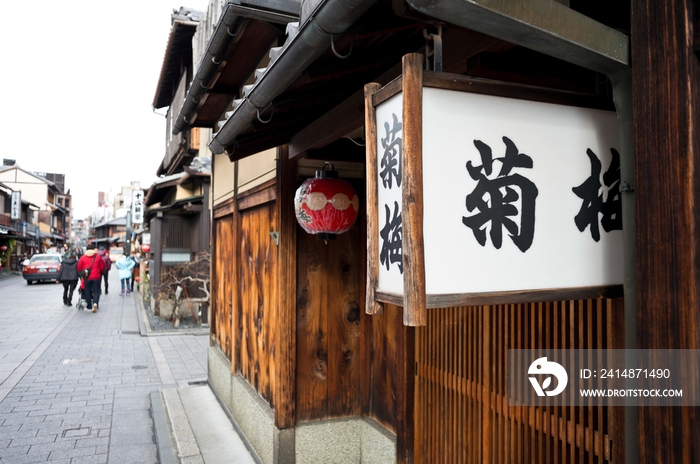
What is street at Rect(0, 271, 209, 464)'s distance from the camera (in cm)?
713

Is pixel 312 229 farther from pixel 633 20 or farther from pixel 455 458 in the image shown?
pixel 633 20

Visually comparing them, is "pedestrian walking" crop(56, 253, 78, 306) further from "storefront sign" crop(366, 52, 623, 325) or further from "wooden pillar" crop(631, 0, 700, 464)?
"wooden pillar" crop(631, 0, 700, 464)

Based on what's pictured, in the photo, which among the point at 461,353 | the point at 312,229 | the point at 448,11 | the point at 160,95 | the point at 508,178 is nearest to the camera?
the point at 448,11

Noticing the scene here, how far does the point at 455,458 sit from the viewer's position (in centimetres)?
→ 419

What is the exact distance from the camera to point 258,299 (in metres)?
6.77

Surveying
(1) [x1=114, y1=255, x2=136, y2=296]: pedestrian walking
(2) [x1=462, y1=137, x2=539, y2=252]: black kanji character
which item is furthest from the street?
(1) [x1=114, y1=255, x2=136, y2=296]: pedestrian walking

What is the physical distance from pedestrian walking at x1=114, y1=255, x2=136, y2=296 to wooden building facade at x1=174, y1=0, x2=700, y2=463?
2014 cm

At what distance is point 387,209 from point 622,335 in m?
1.45

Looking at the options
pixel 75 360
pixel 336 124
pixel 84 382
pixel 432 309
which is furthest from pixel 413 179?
pixel 75 360

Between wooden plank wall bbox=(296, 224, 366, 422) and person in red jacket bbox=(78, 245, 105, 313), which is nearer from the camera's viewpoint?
wooden plank wall bbox=(296, 224, 366, 422)

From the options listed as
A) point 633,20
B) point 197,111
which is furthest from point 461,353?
point 197,111

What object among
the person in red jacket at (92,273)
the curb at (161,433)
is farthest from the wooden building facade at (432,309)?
the person in red jacket at (92,273)

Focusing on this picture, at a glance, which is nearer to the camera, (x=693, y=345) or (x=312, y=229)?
Answer: (x=693, y=345)

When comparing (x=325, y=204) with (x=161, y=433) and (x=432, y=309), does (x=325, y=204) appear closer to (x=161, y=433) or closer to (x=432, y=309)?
(x=432, y=309)
